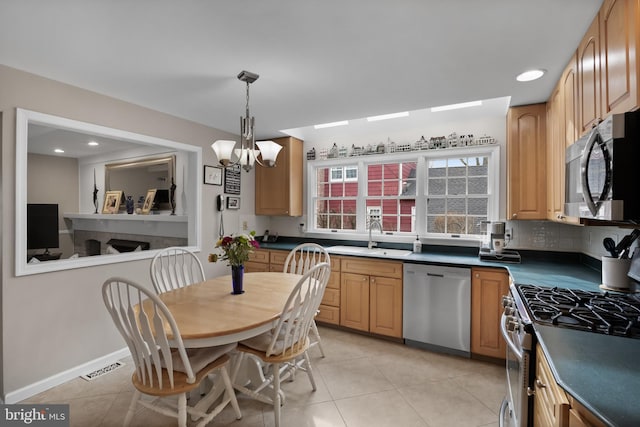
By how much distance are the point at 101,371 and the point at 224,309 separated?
1.61 m

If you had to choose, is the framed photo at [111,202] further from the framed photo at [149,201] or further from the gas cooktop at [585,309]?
the gas cooktop at [585,309]

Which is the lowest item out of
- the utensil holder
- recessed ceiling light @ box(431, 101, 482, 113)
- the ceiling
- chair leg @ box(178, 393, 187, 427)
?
chair leg @ box(178, 393, 187, 427)

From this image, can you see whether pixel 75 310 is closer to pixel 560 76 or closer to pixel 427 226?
pixel 427 226

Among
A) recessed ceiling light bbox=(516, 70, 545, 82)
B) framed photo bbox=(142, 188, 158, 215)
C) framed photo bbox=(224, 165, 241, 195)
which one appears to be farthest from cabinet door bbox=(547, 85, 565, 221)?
framed photo bbox=(142, 188, 158, 215)

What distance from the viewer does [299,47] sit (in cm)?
182

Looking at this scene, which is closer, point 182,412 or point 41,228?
point 182,412

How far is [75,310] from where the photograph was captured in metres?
2.44

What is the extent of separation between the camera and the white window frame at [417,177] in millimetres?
3178

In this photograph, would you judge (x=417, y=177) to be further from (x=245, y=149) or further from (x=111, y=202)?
(x=111, y=202)

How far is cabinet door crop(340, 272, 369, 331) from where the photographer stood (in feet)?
10.4

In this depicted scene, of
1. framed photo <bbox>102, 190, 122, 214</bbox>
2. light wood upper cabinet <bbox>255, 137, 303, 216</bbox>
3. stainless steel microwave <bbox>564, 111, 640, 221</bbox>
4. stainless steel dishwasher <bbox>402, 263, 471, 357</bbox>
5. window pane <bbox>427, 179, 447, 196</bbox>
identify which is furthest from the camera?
framed photo <bbox>102, 190, 122, 214</bbox>

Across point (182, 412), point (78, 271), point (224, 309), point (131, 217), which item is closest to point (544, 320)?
point (224, 309)

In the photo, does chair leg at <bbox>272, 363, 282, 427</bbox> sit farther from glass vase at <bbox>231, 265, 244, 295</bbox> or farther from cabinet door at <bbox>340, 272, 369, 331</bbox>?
cabinet door at <bbox>340, 272, 369, 331</bbox>

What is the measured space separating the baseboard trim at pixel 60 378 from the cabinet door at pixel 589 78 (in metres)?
3.85
